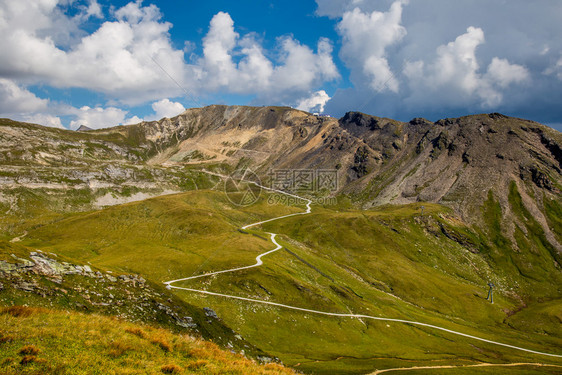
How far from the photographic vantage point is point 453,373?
50.1 metres

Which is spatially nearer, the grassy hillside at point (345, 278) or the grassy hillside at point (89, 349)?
the grassy hillside at point (89, 349)

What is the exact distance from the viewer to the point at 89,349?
62.1 feet

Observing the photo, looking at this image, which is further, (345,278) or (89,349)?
(345,278)

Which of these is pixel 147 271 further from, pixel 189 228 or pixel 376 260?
→ pixel 376 260

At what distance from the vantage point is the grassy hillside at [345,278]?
6231 centimetres

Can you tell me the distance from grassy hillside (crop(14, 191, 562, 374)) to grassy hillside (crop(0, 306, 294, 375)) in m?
29.0

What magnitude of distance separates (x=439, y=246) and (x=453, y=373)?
13657cm

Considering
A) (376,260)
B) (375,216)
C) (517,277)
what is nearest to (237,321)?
(376,260)

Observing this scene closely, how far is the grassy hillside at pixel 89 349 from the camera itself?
640 inches

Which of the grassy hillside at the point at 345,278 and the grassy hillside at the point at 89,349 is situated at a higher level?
the grassy hillside at the point at 89,349

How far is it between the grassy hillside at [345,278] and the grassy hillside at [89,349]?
95.2 ft

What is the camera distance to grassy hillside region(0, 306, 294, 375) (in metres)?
16.2

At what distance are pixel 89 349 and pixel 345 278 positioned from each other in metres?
95.6

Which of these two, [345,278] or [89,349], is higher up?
[89,349]
